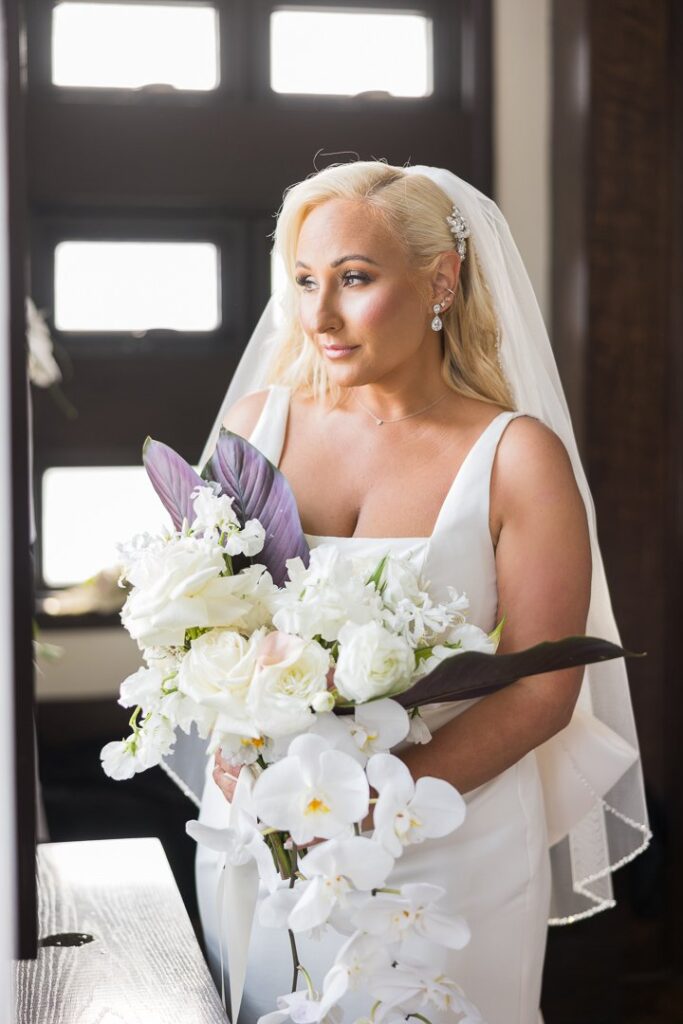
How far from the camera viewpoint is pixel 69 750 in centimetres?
335

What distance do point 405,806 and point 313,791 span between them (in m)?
0.08

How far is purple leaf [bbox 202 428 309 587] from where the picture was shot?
1.24 m

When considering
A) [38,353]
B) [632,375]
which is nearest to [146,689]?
[38,353]

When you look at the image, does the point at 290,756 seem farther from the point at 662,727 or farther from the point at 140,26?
the point at 140,26

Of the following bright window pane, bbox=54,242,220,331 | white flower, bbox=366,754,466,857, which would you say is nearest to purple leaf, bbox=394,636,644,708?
white flower, bbox=366,754,466,857

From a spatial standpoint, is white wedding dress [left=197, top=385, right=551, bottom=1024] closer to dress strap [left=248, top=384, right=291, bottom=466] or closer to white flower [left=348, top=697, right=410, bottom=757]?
dress strap [left=248, top=384, right=291, bottom=466]

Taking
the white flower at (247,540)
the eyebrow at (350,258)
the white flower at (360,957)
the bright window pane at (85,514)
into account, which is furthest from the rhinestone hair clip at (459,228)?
the bright window pane at (85,514)

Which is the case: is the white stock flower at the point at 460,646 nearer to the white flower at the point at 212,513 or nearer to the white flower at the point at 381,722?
the white flower at the point at 381,722

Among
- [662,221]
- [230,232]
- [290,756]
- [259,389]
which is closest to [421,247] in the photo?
[259,389]

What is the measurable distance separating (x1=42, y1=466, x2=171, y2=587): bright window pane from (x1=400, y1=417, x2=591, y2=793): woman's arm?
216 cm

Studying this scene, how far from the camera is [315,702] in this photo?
104 centimetres

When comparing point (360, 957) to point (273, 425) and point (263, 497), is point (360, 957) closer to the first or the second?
point (263, 497)

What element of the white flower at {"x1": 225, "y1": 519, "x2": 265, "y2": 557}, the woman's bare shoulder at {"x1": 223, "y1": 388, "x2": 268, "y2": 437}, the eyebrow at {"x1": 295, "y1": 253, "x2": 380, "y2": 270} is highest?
the eyebrow at {"x1": 295, "y1": 253, "x2": 380, "y2": 270}

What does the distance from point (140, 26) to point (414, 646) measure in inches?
115
